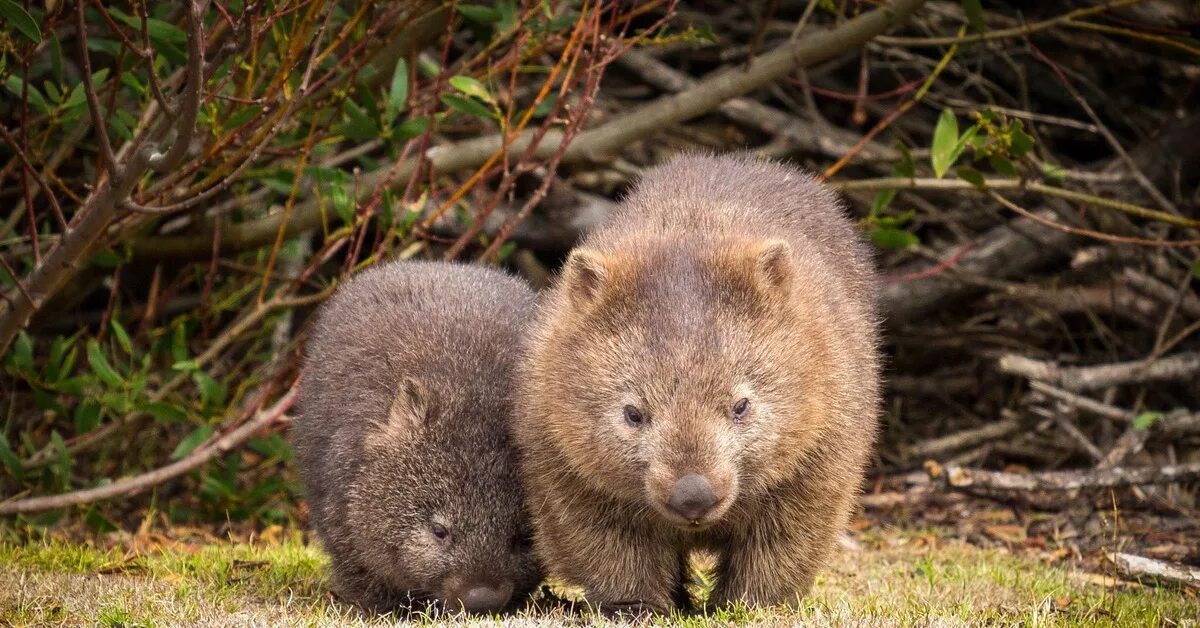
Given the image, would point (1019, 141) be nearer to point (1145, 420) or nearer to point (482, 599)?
point (1145, 420)

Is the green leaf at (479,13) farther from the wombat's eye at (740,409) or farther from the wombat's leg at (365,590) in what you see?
the wombat's eye at (740,409)

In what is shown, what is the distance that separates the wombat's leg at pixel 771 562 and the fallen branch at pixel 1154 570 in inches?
69.7

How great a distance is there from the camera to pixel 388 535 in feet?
17.7

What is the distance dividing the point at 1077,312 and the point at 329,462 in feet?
18.4

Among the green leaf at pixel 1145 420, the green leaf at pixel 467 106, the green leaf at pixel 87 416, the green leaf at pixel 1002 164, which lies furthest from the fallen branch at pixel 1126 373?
the green leaf at pixel 87 416

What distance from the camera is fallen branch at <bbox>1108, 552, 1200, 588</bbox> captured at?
6.00 meters

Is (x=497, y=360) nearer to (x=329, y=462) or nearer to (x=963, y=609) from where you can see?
(x=329, y=462)

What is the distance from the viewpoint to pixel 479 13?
7.15 metres

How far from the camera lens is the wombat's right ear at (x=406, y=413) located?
5.45 metres

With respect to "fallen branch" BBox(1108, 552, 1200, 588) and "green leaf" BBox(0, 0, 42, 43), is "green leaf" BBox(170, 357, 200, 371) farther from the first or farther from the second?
"fallen branch" BBox(1108, 552, 1200, 588)

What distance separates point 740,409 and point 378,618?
5.73 ft

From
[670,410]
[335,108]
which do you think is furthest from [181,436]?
[670,410]

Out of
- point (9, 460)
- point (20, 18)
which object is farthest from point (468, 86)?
point (9, 460)

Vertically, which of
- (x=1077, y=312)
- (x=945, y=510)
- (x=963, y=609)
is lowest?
(x=945, y=510)
